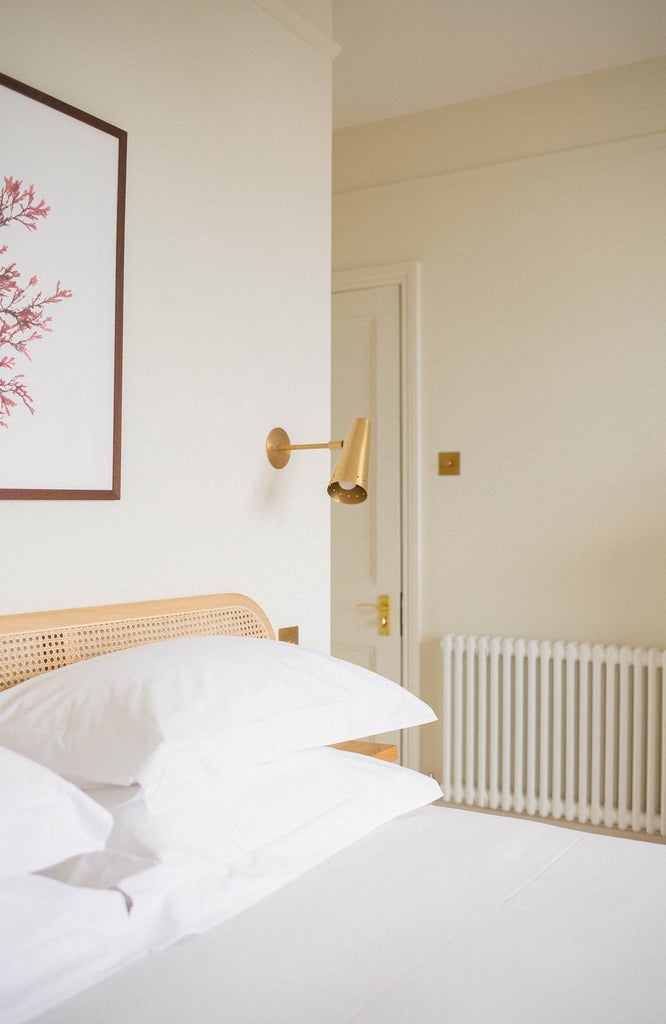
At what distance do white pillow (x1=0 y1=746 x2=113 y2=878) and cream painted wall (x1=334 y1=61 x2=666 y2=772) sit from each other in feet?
8.09

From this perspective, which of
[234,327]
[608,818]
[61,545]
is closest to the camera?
[61,545]

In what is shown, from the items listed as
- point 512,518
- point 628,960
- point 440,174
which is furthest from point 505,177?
point 628,960

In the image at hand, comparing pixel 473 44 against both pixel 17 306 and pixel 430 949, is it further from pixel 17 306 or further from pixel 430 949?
pixel 430 949

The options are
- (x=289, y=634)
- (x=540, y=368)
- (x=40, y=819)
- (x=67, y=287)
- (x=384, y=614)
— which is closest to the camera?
(x=40, y=819)

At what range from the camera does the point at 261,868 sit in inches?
52.7

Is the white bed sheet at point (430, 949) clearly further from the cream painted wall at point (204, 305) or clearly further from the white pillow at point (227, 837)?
the cream painted wall at point (204, 305)

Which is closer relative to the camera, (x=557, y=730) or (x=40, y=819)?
(x=40, y=819)

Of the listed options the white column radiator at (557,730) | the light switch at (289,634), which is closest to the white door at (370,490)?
the white column radiator at (557,730)

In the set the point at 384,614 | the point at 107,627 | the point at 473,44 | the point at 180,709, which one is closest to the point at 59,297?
the point at 107,627

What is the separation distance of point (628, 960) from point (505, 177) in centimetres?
299

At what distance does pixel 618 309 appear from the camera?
3.28 m

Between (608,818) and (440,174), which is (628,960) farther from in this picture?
(440,174)

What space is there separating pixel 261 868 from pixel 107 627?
662 mm

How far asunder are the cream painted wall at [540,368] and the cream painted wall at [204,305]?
43.2 inches
